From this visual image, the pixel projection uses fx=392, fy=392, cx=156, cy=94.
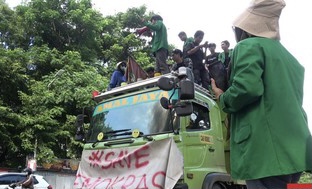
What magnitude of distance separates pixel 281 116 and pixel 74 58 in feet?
58.0

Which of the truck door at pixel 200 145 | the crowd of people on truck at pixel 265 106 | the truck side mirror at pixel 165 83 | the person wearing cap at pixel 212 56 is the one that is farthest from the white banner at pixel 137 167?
the person wearing cap at pixel 212 56

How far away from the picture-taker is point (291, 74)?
2.37 m

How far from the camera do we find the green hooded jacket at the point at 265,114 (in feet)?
7.09

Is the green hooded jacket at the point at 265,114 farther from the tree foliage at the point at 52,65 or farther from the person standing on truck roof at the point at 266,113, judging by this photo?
the tree foliage at the point at 52,65

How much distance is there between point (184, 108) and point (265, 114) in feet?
10.9

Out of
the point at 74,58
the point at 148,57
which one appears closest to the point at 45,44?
the point at 74,58

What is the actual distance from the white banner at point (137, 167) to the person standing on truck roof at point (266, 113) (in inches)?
128

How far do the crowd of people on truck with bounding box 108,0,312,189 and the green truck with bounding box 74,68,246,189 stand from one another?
285 cm

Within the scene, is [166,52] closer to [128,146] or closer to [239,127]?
[128,146]

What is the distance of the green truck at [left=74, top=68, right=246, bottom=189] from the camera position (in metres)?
5.58

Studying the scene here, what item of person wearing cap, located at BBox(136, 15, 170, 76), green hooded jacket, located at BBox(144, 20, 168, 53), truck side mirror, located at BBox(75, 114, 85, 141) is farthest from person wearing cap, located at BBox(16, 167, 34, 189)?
green hooded jacket, located at BBox(144, 20, 168, 53)

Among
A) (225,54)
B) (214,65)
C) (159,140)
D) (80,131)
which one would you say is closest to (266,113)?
(159,140)

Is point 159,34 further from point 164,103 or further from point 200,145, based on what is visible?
point 200,145

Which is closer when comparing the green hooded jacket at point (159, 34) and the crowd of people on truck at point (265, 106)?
the crowd of people on truck at point (265, 106)
